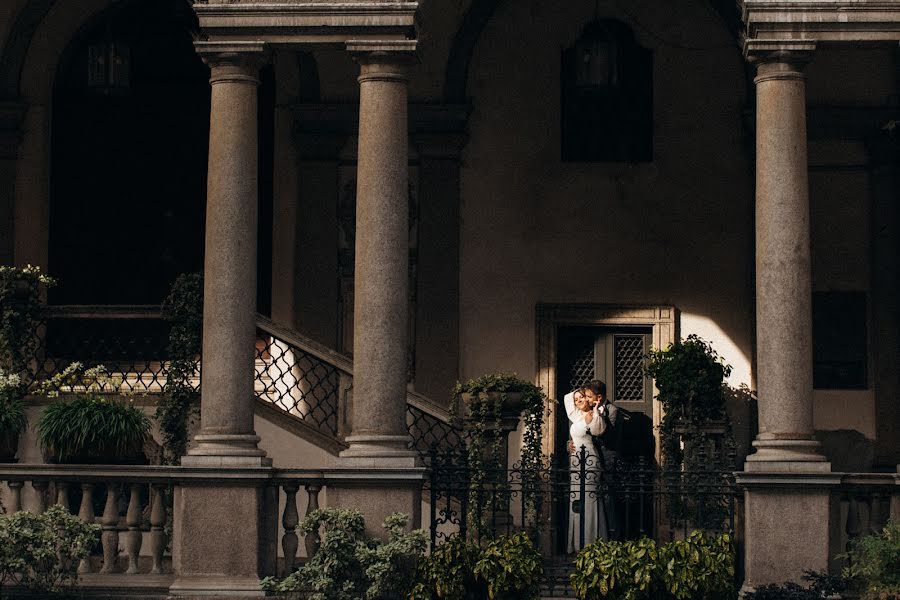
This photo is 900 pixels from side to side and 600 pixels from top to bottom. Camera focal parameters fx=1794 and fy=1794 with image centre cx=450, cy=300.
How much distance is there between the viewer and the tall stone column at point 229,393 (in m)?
16.1

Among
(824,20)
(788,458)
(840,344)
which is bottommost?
(788,458)

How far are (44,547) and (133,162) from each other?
22.0ft

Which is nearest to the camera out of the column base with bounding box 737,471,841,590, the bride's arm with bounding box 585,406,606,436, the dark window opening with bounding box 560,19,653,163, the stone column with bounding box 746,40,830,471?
the column base with bounding box 737,471,841,590

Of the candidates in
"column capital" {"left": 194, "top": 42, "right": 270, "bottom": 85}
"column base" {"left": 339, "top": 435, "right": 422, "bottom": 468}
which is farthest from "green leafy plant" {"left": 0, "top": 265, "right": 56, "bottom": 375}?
"column base" {"left": 339, "top": 435, "right": 422, "bottom": 468}

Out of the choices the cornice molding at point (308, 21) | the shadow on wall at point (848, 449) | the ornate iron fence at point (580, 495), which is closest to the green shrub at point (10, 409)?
the cornice molding at point (308, 21)

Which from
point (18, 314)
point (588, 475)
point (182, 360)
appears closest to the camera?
point (588, 475)

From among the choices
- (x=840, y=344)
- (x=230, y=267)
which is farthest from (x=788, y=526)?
(x=230, y=267)

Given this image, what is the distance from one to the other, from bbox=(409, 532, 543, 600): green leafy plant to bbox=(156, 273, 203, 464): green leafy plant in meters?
3.59

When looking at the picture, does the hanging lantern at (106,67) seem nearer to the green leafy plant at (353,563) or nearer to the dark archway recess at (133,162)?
the dark archway recess at (133,162)

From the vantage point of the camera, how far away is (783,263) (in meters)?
16.2

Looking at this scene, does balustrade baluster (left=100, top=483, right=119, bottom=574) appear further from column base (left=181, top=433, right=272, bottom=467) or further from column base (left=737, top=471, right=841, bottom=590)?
column base (left=737, top=471, right=841, bottom=590)

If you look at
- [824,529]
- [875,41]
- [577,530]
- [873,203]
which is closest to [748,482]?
[824,529]

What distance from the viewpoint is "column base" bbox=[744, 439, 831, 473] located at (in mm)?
15867

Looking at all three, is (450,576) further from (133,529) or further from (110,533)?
(110,533)
